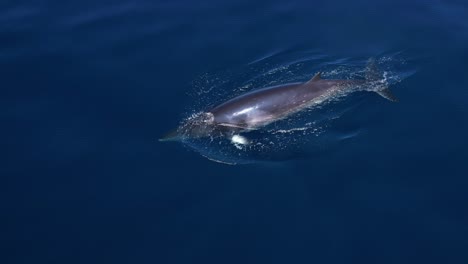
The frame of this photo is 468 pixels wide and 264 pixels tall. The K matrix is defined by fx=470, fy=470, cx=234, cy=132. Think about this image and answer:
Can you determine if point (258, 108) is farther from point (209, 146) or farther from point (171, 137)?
point (171, 137)

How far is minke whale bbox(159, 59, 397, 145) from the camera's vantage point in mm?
17531

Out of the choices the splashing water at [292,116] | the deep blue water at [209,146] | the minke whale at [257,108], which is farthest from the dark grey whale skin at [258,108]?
the deep blue water at [209,146]

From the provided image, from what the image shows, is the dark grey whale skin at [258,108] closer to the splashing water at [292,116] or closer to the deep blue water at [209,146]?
the splashing water at [292,116]

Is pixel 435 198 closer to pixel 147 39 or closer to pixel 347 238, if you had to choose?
pixel 347 238

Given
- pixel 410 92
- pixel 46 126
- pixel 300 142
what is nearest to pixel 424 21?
pixel 410 92

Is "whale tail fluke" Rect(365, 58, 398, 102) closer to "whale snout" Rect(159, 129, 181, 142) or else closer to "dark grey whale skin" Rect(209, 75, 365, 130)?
"dark grey whale skin" Rect(209, 75, 365, 130)

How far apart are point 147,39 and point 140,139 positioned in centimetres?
757

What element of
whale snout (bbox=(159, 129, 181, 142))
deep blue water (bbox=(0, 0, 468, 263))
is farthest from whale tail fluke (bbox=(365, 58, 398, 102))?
whale snout (bbox=(159, 129, 181, 142))

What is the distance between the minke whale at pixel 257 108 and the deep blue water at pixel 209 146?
499 mm

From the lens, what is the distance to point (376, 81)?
19219 mm

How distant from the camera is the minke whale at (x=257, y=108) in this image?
17531 millimetres

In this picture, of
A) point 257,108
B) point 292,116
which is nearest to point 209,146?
point 257,108

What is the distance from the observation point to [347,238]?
13.6 meters

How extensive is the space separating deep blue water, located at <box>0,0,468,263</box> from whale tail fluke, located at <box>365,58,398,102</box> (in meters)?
0.32
